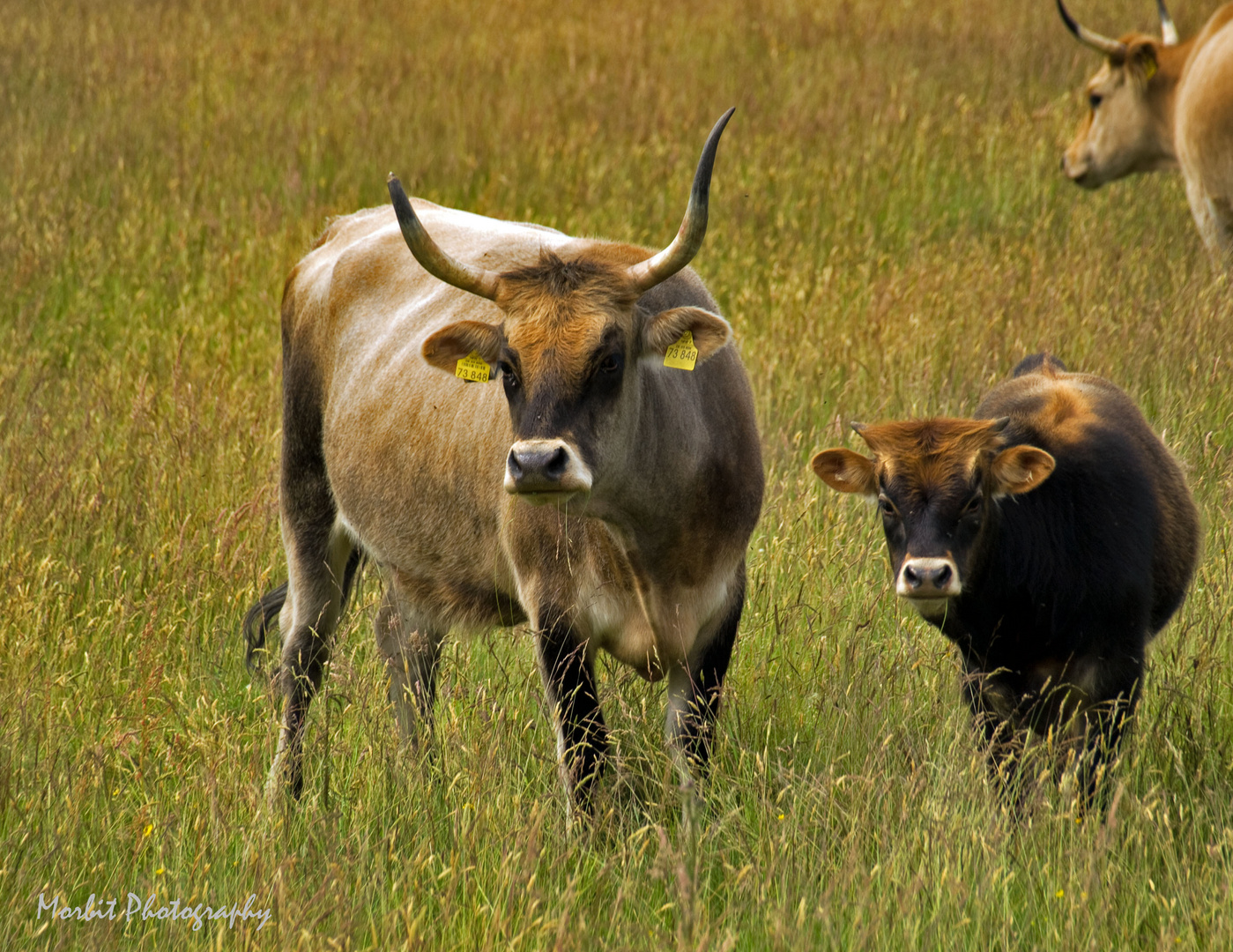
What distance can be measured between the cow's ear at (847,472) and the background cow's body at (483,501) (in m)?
0.32

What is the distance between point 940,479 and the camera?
3.50 metres

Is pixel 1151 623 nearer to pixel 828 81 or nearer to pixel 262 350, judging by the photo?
pixel 262 350

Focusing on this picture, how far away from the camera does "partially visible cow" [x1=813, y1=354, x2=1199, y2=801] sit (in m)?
3.53

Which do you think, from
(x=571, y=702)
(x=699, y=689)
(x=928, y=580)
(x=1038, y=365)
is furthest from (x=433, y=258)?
(x=1038, y=365)

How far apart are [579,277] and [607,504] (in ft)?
2.10

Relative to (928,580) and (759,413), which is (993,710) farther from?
(759,413)

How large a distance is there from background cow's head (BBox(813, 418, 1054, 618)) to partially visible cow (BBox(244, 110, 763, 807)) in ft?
1.57

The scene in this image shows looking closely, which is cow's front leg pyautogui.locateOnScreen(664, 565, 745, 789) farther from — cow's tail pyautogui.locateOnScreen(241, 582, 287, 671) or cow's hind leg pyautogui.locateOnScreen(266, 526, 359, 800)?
cow's tail pyautogui.locateOnScreen(241, 582, 287, 671)

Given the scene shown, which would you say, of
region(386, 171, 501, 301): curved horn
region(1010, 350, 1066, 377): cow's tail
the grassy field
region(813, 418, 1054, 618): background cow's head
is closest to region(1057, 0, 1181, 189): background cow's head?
the grassy field

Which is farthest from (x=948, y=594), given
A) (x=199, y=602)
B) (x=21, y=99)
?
(x=21, y=99)

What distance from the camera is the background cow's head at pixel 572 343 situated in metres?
3.32

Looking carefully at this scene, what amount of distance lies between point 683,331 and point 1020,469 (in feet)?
3.30

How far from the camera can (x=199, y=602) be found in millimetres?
5094

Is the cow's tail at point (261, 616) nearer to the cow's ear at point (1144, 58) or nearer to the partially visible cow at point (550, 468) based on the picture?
the partially visible cow at point (550, 468)
